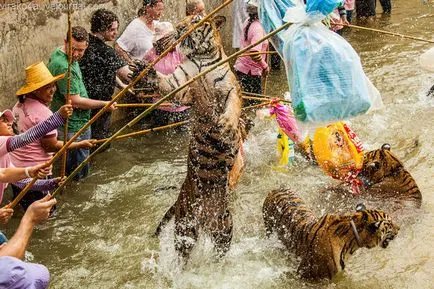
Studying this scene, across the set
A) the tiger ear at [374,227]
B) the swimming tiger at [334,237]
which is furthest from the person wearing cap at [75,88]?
the tiger ear at [374,227]

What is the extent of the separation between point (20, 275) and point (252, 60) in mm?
5200

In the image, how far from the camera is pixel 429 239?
482 centimetres

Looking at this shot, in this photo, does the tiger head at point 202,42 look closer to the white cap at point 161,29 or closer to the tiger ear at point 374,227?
the tiger ear at point 374,227

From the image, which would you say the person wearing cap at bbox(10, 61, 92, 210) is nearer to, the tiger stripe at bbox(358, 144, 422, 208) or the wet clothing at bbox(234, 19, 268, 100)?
the tiger stripe at bbox(358, 144, 422, 208)

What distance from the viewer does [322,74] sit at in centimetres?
341

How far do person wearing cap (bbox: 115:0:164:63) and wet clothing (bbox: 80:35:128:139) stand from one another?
2.49 ft

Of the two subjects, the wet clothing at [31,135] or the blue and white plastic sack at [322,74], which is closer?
the blue and white plastic sack at [322,74]

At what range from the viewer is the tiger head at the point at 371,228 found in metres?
4.00

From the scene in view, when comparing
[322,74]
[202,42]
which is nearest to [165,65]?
[202,42]

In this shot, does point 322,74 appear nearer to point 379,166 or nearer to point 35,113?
point 379,166

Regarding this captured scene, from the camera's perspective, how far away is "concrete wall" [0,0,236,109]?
600 cm

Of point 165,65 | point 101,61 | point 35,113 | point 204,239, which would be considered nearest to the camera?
point 204,239

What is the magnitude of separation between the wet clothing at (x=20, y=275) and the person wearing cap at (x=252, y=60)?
4909 mm

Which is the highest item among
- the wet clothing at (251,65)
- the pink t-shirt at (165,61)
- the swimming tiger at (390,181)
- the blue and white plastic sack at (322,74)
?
the blue and white plastic sack at (322,74)
